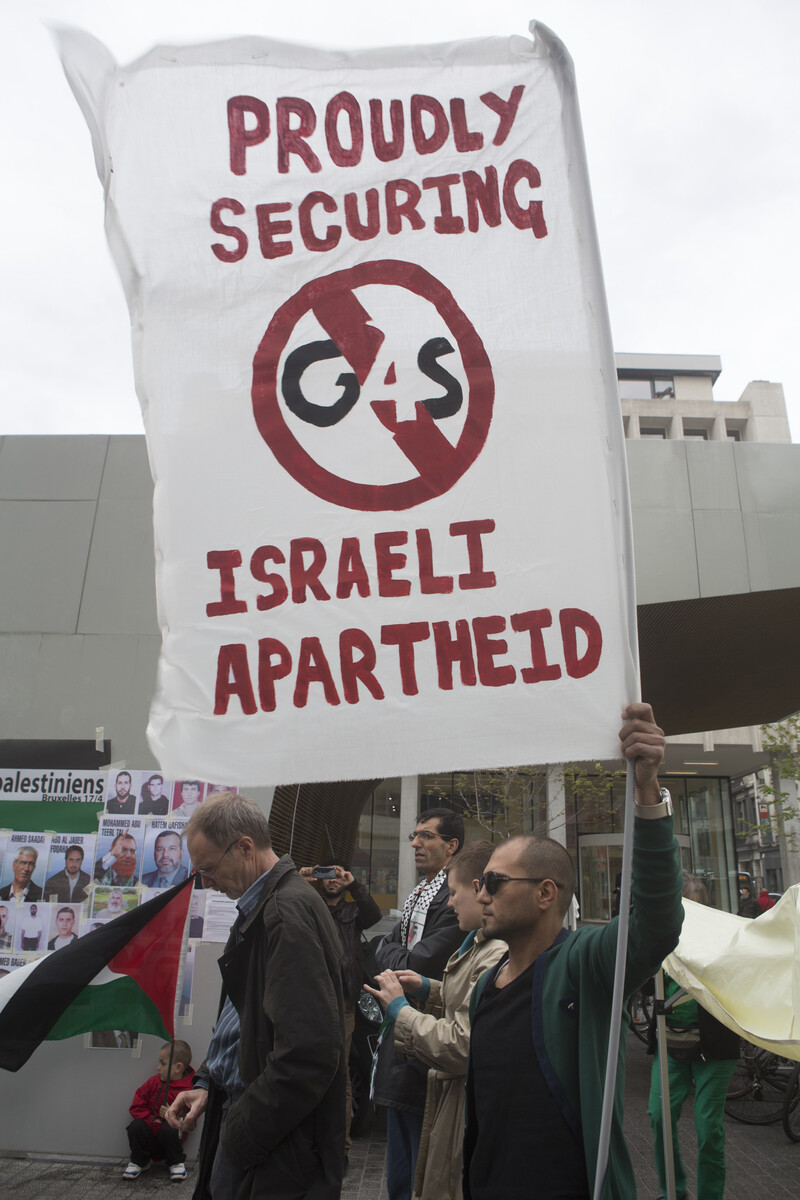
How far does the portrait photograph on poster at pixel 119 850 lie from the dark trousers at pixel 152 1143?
1.49 m

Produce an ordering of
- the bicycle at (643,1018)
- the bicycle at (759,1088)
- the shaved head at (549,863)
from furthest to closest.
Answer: the bicycle at (643,1018), the bicycle at (759,1088), the shaved head at (549,863)

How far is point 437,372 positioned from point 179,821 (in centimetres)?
471

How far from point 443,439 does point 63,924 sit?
519 cm

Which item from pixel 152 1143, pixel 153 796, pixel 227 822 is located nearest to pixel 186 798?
pixel 153 796

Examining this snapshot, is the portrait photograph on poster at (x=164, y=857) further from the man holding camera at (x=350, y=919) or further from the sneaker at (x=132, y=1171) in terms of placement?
the sneaker at (x=132, y=1171)

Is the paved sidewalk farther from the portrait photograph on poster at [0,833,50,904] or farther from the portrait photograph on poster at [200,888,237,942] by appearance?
the portrait photograph on poster at [0,833,50,904]

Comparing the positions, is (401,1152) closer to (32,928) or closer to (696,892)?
(696,892)

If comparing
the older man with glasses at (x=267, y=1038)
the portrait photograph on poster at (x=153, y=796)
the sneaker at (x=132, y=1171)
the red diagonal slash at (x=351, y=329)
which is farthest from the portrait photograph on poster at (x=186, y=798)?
the red diagonal slash at (x=351, y=329)

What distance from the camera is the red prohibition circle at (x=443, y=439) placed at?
2.29m

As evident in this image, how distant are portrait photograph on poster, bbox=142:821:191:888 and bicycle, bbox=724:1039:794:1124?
16.9 ft

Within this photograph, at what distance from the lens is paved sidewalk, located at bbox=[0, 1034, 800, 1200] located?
5234mm

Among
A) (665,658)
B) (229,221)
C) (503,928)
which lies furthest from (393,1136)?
(665,658)

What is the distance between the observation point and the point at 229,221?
8.20 ft

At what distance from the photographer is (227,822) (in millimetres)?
2686
